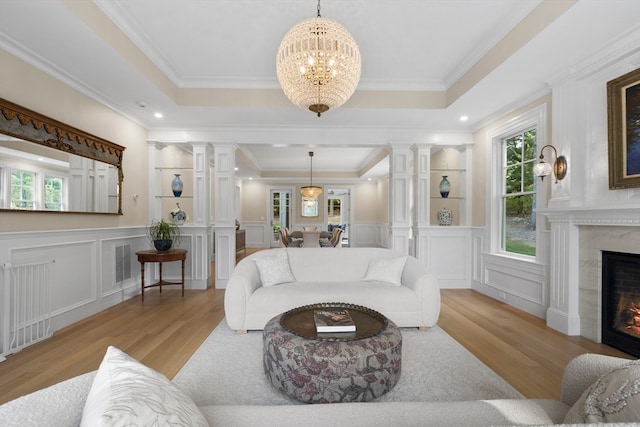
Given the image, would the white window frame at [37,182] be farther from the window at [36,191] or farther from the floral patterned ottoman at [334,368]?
the floral patterned ottoman at [334,368]

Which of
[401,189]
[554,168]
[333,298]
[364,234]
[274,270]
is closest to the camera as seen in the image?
[333,298]

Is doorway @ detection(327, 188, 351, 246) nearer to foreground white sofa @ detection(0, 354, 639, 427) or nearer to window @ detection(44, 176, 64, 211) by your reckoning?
window @ detection(44, 176, 64, 211)

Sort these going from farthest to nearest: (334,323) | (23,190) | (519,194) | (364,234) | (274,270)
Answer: (364,234) → (519,194) → (274,270) → (23,190) → (334,323)

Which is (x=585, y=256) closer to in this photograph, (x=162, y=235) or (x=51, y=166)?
(x=162, y=235)

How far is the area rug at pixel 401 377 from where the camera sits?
1970mm

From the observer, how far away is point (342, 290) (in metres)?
3.12

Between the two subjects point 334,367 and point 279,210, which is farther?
point 279,210

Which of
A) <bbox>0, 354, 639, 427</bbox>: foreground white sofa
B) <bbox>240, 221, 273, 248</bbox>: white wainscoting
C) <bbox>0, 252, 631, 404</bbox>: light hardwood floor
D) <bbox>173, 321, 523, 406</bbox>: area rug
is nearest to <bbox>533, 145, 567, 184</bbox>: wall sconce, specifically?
<bbox>0, 252, 631, 404</bbox>: light hardwood floor

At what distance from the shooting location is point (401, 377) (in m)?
2.19

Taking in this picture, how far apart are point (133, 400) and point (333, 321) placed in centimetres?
160

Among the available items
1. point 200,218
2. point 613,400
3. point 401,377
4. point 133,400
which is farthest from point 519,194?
point 200,218

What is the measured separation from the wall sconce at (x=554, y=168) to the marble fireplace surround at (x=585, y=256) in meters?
0.41

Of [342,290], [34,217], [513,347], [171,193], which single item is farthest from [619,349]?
[171,193]

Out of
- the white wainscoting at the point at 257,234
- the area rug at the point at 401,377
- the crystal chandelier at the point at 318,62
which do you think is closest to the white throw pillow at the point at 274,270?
the area rug at the point at 401,377
